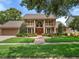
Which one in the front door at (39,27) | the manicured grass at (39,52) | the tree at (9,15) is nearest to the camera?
the manicured grass at (39,52)

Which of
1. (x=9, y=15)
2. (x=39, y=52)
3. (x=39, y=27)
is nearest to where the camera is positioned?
(x=39, y=52)

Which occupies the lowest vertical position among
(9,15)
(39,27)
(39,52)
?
(39,52)

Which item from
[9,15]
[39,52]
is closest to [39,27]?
[9,15]

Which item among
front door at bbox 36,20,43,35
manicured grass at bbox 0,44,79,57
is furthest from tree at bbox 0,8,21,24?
manicured grass at bbox 0,44,79,57

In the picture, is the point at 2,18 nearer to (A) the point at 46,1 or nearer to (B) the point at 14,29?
(B) the point at 14,29

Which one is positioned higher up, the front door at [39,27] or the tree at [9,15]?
the tree at [9,15]

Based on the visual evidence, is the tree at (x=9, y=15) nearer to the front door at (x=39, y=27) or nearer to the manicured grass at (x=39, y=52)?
the front door at (x=39, y=27)

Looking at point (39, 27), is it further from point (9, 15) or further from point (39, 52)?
point (39, 52)

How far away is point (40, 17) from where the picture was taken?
61906 millimetres

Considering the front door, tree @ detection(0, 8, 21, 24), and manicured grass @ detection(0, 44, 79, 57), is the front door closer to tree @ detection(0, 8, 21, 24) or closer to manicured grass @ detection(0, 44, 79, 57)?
tree @ detection(0, 8, 21, 24)

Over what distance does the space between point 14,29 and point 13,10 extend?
24009 mm

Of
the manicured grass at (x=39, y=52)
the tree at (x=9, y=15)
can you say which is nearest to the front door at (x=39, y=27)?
the tree at (x=9, y=15)

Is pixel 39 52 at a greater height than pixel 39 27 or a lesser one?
lesser

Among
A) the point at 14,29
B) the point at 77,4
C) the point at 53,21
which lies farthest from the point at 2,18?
the point at 77,4
